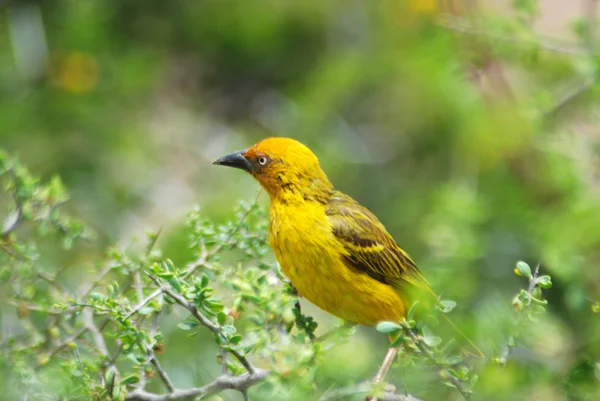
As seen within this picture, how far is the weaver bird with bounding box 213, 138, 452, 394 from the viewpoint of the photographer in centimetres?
278

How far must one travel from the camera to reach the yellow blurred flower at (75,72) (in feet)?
18.0

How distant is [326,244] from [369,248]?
0.72 ft

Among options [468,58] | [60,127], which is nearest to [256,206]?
[468,58]

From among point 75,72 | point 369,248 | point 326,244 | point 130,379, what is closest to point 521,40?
point 369,248

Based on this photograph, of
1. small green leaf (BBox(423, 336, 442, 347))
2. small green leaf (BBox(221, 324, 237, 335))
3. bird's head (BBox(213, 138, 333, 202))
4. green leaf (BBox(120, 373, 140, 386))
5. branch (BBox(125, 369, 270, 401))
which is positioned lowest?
branch (BBox(125, 369, 270, 401))

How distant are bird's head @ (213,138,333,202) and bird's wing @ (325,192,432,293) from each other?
4.7 inches

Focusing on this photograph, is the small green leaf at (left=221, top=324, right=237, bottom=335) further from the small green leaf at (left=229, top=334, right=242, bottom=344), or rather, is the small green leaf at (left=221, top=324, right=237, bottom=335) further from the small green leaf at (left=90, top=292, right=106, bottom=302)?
the small green leaf at (left=90, top=292, right=106, bottom=302)

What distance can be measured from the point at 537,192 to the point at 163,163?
2.84 metres

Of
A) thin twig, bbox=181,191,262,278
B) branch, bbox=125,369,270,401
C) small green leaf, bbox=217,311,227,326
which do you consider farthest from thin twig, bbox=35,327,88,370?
small green leaf, bbox=217,311,227,326

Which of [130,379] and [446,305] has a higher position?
[446,305]

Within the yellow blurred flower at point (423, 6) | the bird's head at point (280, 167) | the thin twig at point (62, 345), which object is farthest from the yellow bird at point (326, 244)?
the yellow blurred flower at point (423, 6)

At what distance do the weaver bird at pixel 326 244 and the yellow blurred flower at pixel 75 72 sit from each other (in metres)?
2.76

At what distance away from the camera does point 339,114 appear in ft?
19.1

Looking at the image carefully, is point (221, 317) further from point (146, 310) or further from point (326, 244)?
point (326, 244)
